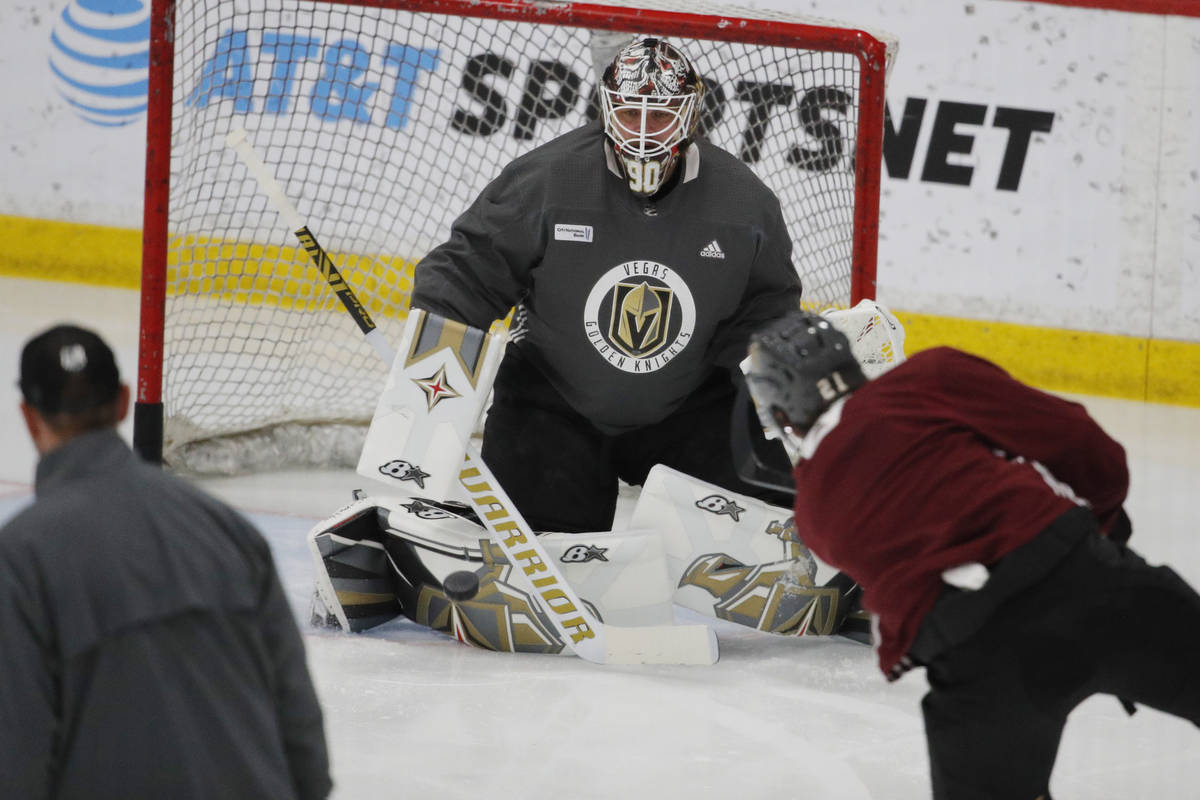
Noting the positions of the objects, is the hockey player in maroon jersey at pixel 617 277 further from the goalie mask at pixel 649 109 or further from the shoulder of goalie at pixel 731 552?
the shoulder of goalie at pixel 731 552

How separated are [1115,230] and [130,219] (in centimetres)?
384

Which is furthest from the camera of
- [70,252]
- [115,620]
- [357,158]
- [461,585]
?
[70,252]

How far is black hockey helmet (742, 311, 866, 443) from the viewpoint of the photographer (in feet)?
5.94

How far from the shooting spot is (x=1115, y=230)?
555cm

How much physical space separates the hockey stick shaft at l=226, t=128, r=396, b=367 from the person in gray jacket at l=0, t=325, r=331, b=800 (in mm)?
1675

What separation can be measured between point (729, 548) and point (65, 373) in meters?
2.00

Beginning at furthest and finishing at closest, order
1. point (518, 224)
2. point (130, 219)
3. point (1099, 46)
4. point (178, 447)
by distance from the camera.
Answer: point (130, 219) → point (1099, 46) → point (178, 447) → point (518, 224)

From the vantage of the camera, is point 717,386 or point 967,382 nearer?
point 967,382

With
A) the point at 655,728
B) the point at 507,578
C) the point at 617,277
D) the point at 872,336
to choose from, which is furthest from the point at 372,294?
the point at 655,728

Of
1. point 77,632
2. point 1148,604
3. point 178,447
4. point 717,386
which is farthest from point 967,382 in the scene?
point 178,447

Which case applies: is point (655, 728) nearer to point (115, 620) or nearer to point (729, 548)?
point (729, 548)

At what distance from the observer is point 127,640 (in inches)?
48.4

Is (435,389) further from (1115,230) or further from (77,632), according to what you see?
(1115,230)

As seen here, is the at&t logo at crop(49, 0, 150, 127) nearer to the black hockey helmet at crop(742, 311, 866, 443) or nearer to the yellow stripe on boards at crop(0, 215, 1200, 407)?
the yellow stripe on boards at crop(0, 215, 1200, 407)
